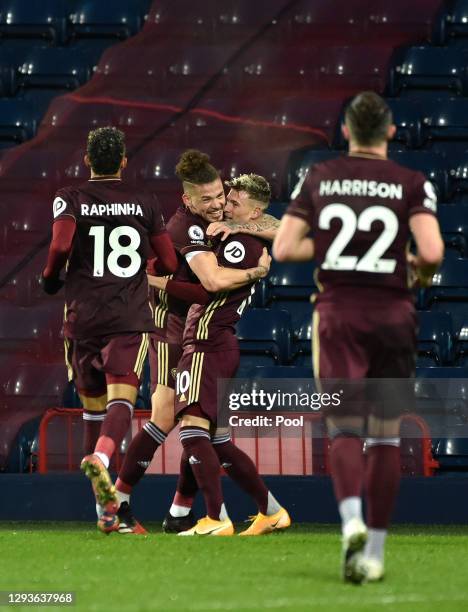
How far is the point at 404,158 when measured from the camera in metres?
11.1

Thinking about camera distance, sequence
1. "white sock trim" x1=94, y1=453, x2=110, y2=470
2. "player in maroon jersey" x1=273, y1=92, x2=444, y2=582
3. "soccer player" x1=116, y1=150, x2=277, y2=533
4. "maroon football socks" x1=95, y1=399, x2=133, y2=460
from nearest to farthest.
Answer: "player in maroon jersey" x1=273, y1=92, x2=444, y2=582 < "white sock trim" x1=94, y1=453, x2=110, y2=470 < "maroon football socks" x1=95, y1=399, x2=133, y2=460 < "soccer player" x1=116, y1=150, x2=277, y2=533

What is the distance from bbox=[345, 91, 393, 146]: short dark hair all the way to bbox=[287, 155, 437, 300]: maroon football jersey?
9 cm

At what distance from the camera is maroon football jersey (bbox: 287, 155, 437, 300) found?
527 cm

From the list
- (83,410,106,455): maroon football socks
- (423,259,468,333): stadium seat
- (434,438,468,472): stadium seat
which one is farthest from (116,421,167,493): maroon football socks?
(423,259,468,333): stadium seat

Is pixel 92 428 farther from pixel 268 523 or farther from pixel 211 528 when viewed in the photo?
pixel 268 523

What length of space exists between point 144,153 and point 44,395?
255cm

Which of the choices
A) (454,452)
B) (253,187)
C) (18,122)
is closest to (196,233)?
(253,187)

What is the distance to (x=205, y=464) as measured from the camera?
725cm

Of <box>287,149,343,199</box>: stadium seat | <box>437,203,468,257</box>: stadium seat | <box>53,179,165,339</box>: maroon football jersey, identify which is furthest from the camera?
<box>287,149,343,199</box>: stadium seat

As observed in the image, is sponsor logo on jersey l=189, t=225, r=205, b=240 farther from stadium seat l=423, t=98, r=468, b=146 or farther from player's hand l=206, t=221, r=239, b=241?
stadium seat l=423, t=98, r=468, b=146

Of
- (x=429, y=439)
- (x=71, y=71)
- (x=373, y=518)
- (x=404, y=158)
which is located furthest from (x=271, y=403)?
(x=71, y=71)

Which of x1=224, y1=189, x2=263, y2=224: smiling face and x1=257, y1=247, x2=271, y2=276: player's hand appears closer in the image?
x1=257, y1=247, x2=271, y2=276: player's hand

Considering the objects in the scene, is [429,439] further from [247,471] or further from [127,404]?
[127,404]

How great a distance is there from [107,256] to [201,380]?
78cm
